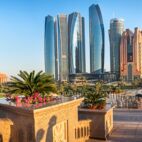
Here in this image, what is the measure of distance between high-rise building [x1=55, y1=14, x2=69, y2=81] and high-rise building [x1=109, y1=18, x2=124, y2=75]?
27.3 metres

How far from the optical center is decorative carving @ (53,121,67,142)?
11742mm

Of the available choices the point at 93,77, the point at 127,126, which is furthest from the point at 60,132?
the point at 93,77

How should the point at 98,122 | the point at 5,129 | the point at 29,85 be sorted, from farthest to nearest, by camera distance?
the point at 98,122 → the point at 29,85 → the point at 5,129

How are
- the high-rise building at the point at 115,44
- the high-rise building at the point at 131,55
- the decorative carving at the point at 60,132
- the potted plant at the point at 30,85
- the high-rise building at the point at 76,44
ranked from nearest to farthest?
the decorative carving at the point at 60,132 → the potted plant at the point at 30,85 → the high-rise building at the point at 131,55 → the high-rise building at the point at 76,44 → the high-rise building at the point at 115,44

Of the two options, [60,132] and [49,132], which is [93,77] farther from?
[49,132]

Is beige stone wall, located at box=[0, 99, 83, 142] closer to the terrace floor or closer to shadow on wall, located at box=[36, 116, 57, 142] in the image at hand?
shadow on wall, located at box=[36, 116, 57, 142]

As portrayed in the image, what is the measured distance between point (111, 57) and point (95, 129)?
525 feet

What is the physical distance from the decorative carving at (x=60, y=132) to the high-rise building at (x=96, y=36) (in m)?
150

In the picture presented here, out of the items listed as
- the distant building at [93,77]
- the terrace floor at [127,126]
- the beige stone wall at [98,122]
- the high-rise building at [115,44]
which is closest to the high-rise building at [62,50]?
the distant building at [93,77]

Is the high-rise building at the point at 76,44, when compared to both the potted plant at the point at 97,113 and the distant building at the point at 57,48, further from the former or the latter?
the potted plant at the point at 97,113

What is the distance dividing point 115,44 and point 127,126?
157m

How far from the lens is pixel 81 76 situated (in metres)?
163

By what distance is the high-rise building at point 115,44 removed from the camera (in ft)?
555

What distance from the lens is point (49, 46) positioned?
6762 inches
